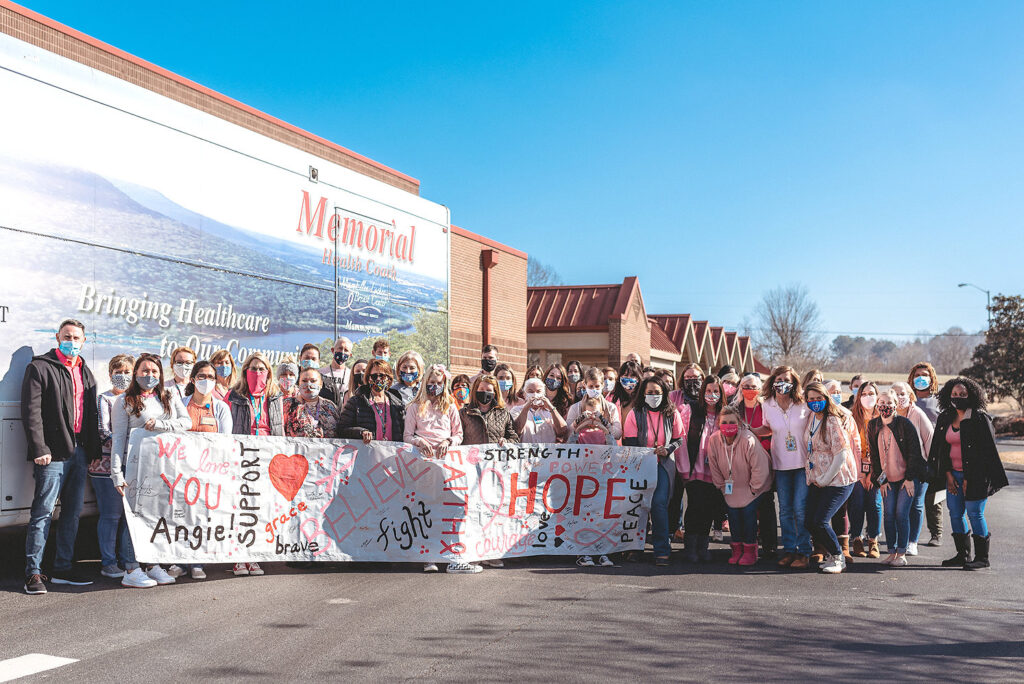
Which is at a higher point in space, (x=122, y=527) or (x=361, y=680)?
(x=122, y=527)

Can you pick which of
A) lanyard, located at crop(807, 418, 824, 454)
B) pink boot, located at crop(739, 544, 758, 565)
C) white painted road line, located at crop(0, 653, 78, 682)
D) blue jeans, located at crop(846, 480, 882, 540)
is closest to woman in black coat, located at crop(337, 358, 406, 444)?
white painted road line, located at crop(0, 653, 78, 682)

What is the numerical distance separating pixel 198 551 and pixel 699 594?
13.6 feet

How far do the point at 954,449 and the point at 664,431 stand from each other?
2.88m

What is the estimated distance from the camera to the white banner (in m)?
7.18

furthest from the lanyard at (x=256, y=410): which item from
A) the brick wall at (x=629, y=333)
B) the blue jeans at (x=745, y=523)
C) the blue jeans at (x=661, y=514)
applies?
the brick wall at (x=629, y=333)

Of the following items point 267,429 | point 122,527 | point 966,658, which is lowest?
point 966,658

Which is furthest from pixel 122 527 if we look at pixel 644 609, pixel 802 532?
pixel 802 532

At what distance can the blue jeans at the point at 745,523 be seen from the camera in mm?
8477

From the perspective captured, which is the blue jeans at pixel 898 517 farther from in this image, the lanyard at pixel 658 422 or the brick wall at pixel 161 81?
the brick wall at pixel 161 81

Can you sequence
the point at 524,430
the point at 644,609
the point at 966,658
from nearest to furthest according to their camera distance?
the point at 966,658, the point at 644,609, the point at 524,430

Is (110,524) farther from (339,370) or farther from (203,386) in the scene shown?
(339,370)

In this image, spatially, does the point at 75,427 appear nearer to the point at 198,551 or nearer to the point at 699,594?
the point at 198,551

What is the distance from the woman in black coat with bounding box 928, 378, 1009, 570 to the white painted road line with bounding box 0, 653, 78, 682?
7647 mm

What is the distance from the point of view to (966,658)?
208 inches
